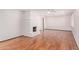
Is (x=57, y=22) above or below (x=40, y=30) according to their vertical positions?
above

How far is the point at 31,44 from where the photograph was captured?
121 cm

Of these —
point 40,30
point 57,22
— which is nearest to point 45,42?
point 40,30

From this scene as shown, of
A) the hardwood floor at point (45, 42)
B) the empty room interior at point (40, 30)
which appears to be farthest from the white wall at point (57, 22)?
the hardwood floor at point (45, 42)

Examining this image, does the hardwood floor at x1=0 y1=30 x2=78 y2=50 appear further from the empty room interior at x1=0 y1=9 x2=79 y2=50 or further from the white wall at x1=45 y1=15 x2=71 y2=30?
the white wall at x1=45 y1=15 x2=71 y2=30

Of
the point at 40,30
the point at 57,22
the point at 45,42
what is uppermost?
the point at 57,22

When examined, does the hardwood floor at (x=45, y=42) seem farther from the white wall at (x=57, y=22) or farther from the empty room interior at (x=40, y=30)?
the white wall at (x=57, y=22)

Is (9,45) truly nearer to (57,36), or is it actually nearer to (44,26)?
(44,26)

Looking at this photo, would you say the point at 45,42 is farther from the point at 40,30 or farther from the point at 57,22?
the point at 57,22

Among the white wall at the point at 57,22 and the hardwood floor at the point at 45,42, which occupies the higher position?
the white wall at the point at 57,22

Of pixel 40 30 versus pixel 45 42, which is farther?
pixel 40 30

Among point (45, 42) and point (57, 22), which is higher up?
point (57, 22)

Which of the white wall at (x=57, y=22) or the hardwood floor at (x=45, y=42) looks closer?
the hardwood floor at (x=45, y=42)
